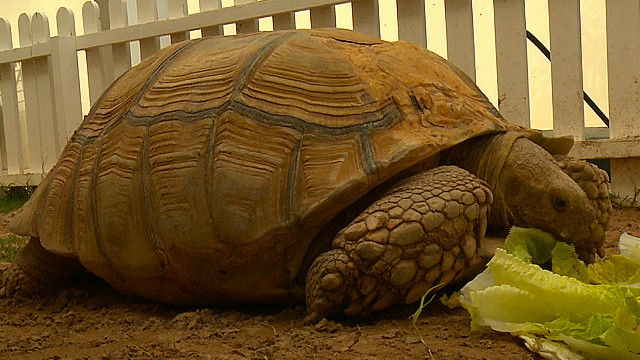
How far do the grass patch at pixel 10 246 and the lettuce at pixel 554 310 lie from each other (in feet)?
10.0

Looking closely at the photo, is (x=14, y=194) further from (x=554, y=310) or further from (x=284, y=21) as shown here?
(x=554, y=310)

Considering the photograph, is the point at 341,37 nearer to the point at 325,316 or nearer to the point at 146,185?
the point at 146,185

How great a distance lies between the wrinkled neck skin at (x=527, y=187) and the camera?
2.45 m

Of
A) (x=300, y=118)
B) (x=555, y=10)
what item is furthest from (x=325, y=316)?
(x=555, y=10)

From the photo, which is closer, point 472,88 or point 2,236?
point 472,88

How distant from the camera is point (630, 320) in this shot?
184 centimetres

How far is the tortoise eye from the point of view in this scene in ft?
8.04

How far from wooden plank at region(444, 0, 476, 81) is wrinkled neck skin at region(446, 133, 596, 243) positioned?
2235mm

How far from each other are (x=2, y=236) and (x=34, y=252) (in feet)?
7.26

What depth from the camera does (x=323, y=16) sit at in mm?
5047

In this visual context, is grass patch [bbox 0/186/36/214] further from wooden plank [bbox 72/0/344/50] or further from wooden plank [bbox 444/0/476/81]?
wooden plank [bbox 444/0/476/81]

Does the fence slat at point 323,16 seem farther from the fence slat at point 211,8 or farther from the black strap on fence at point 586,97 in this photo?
the black strap on fence at point 586,97

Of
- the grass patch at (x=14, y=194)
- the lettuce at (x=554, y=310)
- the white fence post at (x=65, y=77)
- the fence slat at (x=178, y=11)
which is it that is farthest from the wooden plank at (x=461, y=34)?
the grass patch at (x=14, y=194)

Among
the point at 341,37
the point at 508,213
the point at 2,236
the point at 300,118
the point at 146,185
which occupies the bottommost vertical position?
the point at 2,236
